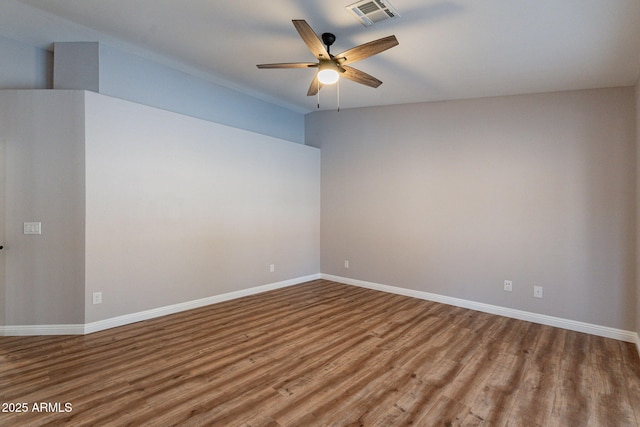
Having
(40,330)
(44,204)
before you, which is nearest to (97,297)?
(40,330)

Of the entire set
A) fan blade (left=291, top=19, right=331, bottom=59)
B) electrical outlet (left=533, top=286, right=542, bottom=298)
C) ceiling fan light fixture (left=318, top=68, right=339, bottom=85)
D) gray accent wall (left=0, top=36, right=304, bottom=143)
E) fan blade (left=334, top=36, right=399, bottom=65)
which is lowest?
electrical outlet (left=533, top=286, right=542, bottom=298)

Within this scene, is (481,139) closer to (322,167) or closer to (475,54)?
(475,54)

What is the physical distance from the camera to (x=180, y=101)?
4.28 meters

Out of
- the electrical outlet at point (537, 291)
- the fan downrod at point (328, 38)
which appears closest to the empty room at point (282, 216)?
the electrical outlet at point (537, 291)

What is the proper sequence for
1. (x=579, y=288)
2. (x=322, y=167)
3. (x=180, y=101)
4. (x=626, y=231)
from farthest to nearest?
1. (x=322, y=167)
2. (x=180, y=101)
3. (x=579, y=288)
4. (x=626, y=231)

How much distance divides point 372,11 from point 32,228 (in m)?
3.86

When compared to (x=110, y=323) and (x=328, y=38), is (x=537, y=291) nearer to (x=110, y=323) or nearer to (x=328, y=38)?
(x=328, y=38)

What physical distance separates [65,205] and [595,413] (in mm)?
4869

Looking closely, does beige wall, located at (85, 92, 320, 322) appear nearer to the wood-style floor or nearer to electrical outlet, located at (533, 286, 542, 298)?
the wood-style floor

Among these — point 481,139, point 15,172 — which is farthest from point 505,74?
point 15,172

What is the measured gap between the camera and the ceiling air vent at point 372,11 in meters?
2.46

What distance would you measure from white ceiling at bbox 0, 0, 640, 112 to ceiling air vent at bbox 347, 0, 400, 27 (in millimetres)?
58

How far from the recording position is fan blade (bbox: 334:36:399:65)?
2.41m

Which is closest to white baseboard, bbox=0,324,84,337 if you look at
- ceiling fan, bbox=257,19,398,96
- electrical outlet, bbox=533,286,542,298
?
ceiling fan, bbox=257,19,398,96
